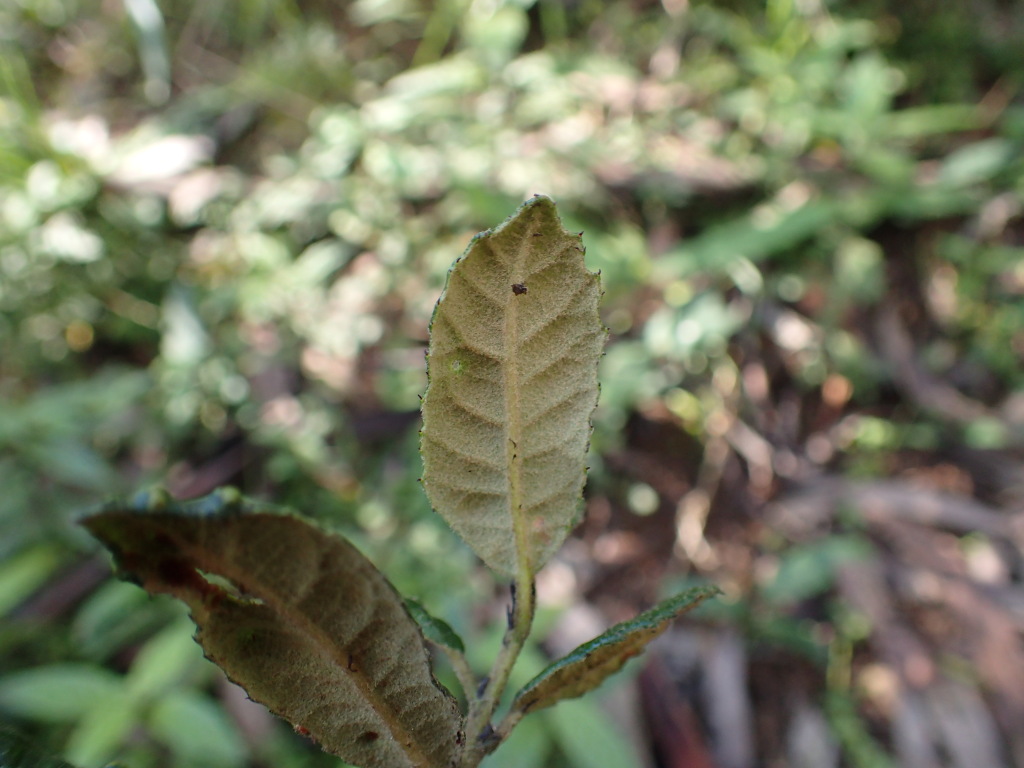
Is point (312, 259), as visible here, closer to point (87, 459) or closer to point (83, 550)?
point (87, 459)

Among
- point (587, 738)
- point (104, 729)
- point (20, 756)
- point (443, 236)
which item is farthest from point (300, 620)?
point (443, 236)

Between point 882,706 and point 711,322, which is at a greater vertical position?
point 711,322

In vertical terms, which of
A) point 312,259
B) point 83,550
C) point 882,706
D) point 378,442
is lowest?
point 882,706

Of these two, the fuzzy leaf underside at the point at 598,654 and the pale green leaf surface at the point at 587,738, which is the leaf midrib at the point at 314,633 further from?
the pale green leaf surface at the point at 587,738

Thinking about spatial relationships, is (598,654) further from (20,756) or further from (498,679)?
(20,756)

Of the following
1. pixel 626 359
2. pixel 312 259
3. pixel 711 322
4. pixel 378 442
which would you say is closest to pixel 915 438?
pixel 711 322

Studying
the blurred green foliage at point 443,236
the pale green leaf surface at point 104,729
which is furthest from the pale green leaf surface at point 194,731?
the blurred green foliage at point 443,236

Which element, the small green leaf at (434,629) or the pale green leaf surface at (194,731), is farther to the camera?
the pale green leaf surface at (194,731)

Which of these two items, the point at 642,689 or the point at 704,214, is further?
the point at 704,214
